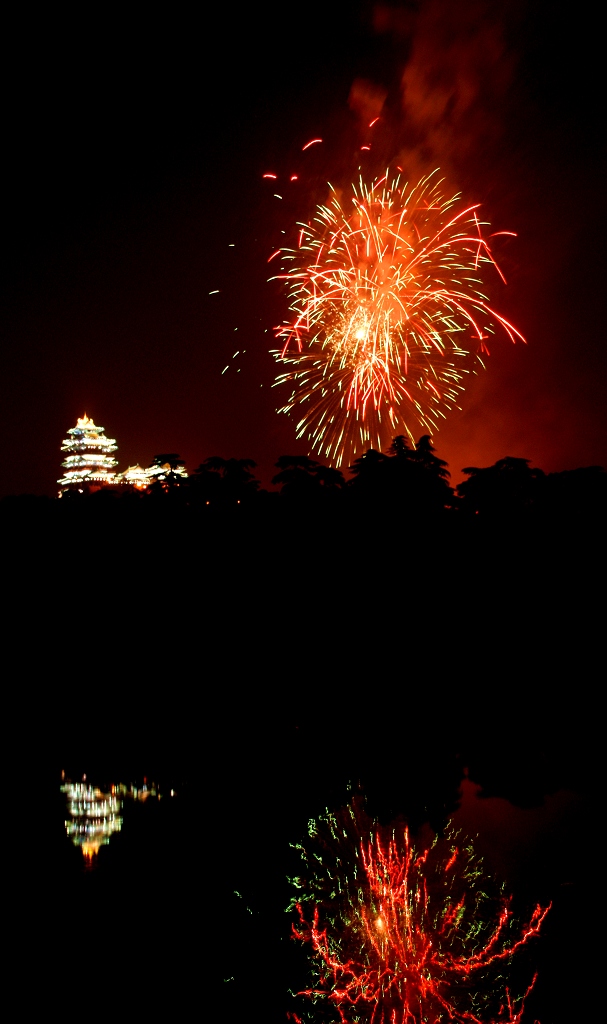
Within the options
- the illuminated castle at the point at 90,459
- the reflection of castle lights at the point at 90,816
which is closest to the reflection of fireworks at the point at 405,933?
the reflection of castle lights at the point at 90,816

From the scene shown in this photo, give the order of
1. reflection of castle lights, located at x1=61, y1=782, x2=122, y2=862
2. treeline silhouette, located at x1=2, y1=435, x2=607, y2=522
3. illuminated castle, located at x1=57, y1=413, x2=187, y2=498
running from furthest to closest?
illuminated castle, located at x1=57, y1=413, x2=187, y2=498, treeline silhouette, located at x1=2, y1=435, x2=607, y2=522, reflection of castle lights, located at x1=61, y1=782, x2=122, y2=862

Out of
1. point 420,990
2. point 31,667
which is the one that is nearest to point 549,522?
point 31,667

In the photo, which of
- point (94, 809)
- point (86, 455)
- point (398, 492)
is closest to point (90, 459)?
point (86, 455)

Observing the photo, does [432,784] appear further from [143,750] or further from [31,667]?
[31,667]

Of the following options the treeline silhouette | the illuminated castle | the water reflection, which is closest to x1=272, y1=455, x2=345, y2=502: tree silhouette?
the treeline silhouette

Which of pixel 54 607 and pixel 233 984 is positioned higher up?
pixel 54 607

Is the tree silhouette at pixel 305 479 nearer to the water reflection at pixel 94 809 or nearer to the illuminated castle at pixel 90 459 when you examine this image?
the water reflection at pixel 94 809

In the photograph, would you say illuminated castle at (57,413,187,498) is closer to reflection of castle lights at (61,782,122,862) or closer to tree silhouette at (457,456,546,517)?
tree silhouette at (457,456,546,517)
